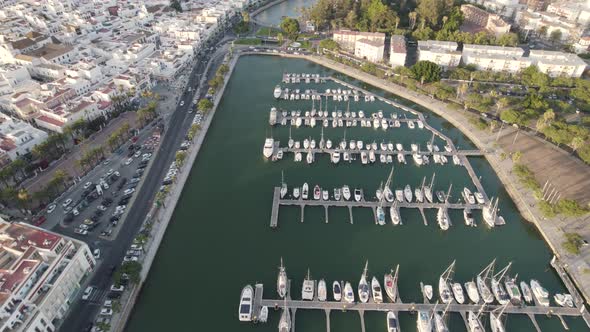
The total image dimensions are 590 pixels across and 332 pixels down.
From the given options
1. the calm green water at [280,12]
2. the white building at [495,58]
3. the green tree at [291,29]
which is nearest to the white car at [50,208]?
the green tree at [291,29]

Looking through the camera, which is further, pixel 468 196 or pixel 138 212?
pixel 468 196

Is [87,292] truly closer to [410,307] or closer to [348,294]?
[348,294]

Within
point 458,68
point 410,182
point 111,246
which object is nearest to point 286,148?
point 410,182

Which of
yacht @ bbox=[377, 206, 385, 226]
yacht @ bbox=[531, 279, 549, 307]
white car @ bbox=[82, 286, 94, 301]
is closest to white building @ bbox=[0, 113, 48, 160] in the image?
white car @ bbox=[82, 286, 94, 301]

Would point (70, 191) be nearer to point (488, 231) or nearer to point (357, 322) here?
point (357, 322)

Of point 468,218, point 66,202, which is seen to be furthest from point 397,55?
point 66,202

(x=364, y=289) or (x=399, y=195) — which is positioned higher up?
(x=399, y=195)
